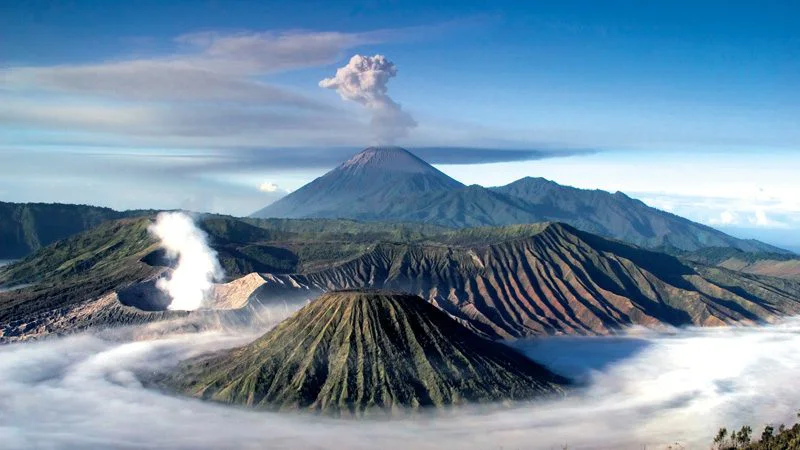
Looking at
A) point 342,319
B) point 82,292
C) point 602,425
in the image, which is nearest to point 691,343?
point 602,425

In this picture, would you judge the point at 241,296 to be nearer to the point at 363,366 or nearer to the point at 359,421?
the point at 363,366

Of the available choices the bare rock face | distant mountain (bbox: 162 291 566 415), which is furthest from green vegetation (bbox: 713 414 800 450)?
the bare rock face

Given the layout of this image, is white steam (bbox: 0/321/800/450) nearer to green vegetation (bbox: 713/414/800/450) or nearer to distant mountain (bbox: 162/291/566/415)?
green vegetation (bbox: 713/414/800/450)

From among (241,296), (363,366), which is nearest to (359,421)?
(363,366)

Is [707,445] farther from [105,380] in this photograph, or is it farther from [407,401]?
[105,380]

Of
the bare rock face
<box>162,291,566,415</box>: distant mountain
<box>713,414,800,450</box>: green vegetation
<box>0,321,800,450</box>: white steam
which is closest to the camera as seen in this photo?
<box>713,414,800,450</box>: green vegetation

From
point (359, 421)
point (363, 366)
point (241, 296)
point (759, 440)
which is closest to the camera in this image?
point (759, 440)

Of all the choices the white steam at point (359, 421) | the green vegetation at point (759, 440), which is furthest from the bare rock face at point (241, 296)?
the green vegetation at point (759, 440)
